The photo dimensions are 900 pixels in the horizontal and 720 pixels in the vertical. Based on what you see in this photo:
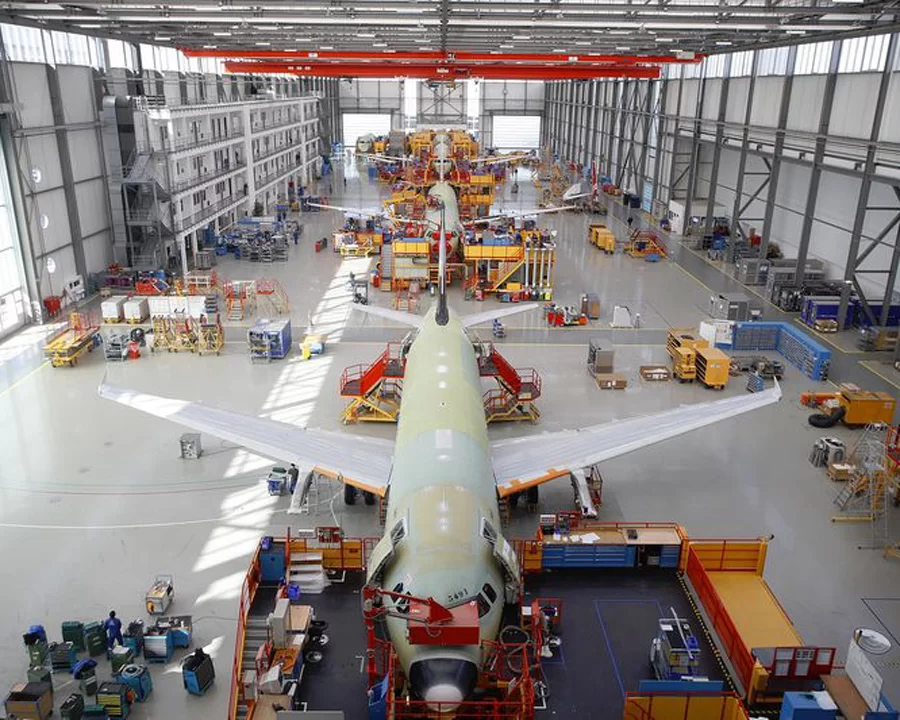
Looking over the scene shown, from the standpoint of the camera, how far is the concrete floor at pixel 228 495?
20.1 m

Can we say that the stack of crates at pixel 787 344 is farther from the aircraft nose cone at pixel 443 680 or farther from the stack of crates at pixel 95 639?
the stack of crates at pixel 95 639

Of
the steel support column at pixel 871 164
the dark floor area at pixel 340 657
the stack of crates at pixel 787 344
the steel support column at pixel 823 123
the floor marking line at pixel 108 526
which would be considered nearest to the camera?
the dark floor area at pixel 340 657

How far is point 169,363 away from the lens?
37.5 metres

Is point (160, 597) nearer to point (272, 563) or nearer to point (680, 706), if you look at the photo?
point (272, 563)

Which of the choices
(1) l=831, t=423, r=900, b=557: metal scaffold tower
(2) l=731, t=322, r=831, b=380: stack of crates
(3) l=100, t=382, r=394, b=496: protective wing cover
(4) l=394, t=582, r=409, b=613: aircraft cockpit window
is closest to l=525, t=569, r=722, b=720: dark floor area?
(4) l=394, t=582, r=409, b=613: aircraft cockpit window

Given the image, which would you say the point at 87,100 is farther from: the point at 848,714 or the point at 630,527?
the point at 848,714

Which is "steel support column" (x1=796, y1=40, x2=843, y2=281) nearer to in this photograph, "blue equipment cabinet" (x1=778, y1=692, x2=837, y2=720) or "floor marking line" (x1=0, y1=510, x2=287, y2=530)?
"blue equipment cabinet" (x1=778, y1=692, x2=837, y2=720)

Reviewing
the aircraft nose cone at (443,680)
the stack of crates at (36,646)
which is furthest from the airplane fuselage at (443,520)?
the stack of crates at (36,646)

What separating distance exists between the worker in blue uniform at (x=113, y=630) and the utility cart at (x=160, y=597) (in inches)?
43.3

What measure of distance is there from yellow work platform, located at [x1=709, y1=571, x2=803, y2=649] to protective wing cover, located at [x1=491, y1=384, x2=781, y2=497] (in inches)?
198

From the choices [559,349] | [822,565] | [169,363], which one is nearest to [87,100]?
[169,363]

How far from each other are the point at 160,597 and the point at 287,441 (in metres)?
5.94

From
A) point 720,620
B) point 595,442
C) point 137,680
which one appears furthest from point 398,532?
point 595,442

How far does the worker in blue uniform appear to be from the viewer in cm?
1812
